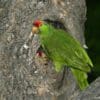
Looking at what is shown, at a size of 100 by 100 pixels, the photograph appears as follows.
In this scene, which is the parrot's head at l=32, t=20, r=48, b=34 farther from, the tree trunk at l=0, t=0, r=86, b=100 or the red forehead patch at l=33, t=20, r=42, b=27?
the tree trunk at l=0, t=0, r=86, b=100

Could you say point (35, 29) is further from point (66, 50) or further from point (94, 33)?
point (94, 33)

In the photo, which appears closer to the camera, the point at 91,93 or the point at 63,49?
the point at 91,93

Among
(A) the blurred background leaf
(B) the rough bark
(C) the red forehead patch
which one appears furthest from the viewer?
(A) the blurred background leaf

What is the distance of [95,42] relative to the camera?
3051 millimetres

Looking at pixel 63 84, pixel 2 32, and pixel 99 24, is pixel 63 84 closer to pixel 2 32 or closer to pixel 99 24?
pixel 2 32

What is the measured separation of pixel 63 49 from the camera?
1727 millimetres

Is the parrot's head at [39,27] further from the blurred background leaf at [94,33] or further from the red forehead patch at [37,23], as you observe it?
the blurred background leaf at [94,33]

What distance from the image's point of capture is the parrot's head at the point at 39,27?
1.71 meters

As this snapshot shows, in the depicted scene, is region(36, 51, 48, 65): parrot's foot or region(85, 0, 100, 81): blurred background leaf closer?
region(36, 51, 48, 65): parrot's foot

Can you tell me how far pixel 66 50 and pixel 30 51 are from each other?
0.55 ft

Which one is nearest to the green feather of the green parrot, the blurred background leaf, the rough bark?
the green parrot

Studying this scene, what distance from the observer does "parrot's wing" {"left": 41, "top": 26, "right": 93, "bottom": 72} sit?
1.72 metres

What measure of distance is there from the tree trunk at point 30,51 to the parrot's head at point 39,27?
4.6 inches

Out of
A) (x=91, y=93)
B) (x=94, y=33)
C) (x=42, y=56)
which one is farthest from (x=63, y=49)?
(x=94, y=33)
